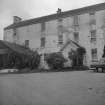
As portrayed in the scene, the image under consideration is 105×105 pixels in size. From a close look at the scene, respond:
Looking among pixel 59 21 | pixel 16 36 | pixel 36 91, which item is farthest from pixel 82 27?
pixel 36 91

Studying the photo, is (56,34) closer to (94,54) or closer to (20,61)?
(94,54)

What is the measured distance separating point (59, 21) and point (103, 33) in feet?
23.7

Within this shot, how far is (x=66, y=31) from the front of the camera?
25.0m

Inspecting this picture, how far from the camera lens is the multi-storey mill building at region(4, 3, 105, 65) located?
22469 millimetres

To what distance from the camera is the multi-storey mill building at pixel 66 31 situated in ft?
73.7

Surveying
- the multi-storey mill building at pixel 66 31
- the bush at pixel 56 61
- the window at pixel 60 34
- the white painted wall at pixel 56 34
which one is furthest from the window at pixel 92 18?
the bush at pixel 56 61

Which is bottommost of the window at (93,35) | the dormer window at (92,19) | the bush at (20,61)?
Result: the bush at (20,61)

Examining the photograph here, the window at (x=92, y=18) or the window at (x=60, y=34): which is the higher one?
the window at (x=92, y=18)

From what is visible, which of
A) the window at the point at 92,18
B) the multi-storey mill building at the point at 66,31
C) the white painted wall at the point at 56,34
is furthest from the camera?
the window at the point at 92,18

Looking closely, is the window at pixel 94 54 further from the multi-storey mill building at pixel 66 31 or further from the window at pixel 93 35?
the window at pixel 93 35

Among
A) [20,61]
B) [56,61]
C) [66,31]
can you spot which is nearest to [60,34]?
[66,31]

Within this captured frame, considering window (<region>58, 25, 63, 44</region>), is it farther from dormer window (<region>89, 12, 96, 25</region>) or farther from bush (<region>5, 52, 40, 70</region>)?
bush (<region>5, 52, 40, 70</region>)

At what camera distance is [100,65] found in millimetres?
14242

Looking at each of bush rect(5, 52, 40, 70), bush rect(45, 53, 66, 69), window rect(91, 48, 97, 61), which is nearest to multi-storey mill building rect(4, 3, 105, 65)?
window rect(91, 48, 97, 61)
